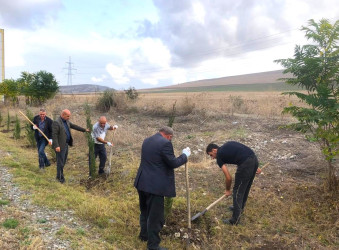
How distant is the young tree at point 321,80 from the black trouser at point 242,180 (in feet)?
4.46

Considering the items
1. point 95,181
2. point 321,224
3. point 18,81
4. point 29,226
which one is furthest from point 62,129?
point 18,81

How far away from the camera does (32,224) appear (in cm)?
429

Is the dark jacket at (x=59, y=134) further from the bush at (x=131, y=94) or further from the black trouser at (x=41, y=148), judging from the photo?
the bush at (x=131, y=94)

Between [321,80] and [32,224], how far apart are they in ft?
18.5

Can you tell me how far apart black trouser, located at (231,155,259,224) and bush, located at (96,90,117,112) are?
51.1ft

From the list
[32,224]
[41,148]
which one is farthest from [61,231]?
[41,148]

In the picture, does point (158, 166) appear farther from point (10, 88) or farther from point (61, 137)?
point (10, 88)

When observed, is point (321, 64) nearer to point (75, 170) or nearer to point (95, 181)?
point (95, 181)

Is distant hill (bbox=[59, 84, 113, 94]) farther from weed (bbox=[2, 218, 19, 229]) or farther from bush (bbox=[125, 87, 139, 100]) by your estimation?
weed (bbox=[2, 218, 19, 229])

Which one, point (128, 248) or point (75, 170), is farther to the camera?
point (75, 170)

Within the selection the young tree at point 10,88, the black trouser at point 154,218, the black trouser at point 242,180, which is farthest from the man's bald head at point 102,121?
the young tree at point 10,88

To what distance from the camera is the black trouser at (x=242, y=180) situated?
4613mm

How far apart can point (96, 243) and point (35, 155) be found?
22.3 feet

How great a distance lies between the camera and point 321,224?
4582 millimetres
